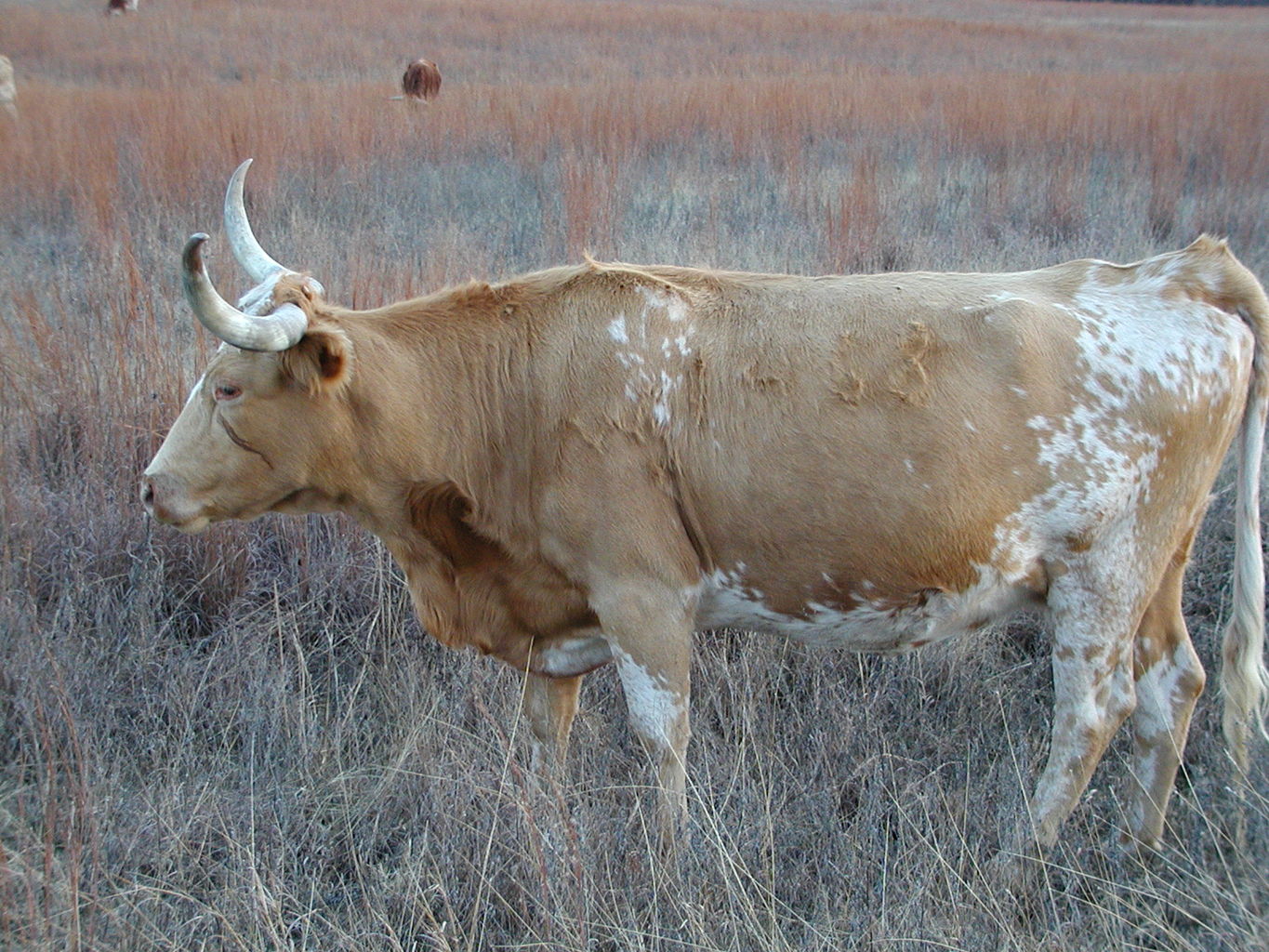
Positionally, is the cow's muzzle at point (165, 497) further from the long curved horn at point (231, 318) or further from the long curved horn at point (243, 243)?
the long curved horn at point (243, 243)

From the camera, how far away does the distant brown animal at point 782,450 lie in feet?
9.12

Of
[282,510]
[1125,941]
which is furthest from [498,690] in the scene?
[1125,941]

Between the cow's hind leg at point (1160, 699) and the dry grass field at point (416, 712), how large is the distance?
84mm

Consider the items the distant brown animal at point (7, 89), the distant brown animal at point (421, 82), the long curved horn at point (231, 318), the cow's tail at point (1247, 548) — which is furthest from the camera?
the distant brown animal at point (421, 82)

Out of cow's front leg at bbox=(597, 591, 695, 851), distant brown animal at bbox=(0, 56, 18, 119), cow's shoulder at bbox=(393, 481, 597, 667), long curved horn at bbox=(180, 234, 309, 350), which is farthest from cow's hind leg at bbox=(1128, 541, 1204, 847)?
distant brown animal at bbox=(0, 56, 18, 119)

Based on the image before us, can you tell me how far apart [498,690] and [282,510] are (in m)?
Result: 1.04

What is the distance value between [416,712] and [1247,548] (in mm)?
2679

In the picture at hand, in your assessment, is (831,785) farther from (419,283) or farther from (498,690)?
(419,283)

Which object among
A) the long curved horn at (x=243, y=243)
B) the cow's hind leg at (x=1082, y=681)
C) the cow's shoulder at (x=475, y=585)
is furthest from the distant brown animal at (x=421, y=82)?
the cow's hind leg at (x=1082, y=681)

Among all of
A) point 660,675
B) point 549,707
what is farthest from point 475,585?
point 660,675

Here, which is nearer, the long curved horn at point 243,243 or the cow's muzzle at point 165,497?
the cow's muzzle at point 165,497

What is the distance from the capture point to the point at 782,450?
111 inches

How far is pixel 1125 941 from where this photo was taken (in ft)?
7.83

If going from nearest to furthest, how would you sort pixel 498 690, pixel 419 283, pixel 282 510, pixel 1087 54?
pixel 282 510
pixel 498 690
pixel 419 283
pixel 1087 54
